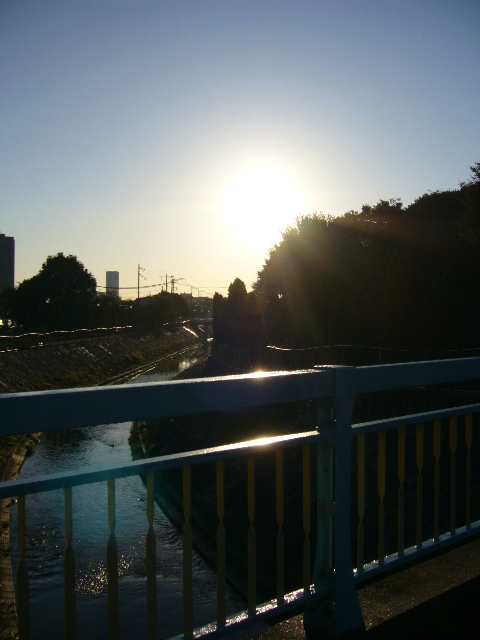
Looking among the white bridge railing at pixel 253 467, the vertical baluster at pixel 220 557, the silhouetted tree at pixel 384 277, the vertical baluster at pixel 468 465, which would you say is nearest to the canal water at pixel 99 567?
the vertical baluster at pixel 468 465

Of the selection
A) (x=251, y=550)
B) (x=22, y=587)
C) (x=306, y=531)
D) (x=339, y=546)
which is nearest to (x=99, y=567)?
(x=339, y=546)

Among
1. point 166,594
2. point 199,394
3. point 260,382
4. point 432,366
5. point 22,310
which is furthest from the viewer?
point 22,310

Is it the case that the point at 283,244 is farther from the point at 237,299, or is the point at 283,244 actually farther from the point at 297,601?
the point at 297,601

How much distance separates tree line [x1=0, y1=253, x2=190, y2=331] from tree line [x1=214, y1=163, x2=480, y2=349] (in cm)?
2516

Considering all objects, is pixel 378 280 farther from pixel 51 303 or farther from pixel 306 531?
pixel 51 303

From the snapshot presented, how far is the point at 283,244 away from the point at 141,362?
21.1m

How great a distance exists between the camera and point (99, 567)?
45.9 feet

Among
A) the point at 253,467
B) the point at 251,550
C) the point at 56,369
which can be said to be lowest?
the point at 56,369

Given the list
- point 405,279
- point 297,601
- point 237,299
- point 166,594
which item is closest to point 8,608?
point 166,594

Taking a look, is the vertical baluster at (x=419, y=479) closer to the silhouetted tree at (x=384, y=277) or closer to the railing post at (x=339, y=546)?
the railing post at (x=339, y=546)

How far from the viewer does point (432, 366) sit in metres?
3.16

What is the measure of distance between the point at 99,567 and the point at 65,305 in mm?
51922

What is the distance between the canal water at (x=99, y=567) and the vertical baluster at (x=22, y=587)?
245 inches

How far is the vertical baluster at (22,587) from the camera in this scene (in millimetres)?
1772
